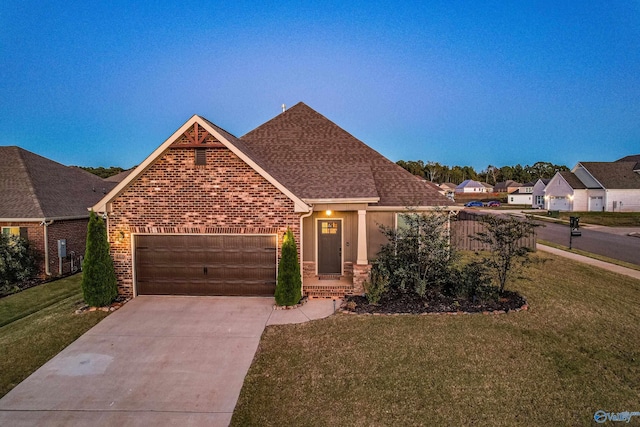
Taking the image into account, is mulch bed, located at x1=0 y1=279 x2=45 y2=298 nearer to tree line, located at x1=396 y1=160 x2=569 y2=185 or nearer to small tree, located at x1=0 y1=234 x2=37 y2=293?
small tree, located at x1=0 y1=234 x2=37 y2=293

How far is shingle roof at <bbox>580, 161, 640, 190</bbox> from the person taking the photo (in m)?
40.4

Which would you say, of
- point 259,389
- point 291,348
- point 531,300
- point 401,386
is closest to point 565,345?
point 531,300

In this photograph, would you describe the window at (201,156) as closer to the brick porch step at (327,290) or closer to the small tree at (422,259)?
the brick porch step at (327,290)

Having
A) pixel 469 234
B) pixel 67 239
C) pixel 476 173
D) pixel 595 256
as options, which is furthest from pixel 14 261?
pixel 476 173

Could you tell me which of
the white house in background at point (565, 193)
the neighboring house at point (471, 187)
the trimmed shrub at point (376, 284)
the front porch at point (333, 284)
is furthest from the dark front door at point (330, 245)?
the neighboring house at point (471, 187)

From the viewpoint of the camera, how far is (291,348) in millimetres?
6789

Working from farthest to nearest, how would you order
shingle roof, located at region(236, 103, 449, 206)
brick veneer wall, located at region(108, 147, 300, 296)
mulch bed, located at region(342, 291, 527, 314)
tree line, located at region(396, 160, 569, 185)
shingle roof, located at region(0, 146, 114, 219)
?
tree line, located at region(396, 160, 569, 185)
shingle roof, located at region(0, 146, 114, 219)
shingle roof, located at region(236, 103, 449, 206)
brick veneer wall, located at region(108, 147, 300, 296)
mulch bed, located at region(342, 291, 527, 314)

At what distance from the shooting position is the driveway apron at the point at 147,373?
4938 mm

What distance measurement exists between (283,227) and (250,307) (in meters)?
2.43

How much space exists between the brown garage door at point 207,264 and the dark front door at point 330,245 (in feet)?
7.62

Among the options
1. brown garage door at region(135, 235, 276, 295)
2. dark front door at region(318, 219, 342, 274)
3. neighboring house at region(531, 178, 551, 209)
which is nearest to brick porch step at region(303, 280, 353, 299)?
brown garage door at region(135, 235, 276, 295)

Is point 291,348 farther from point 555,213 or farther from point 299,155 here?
point 555,213

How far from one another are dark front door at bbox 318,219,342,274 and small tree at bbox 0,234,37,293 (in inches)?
433

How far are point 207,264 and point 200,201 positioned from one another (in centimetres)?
192
